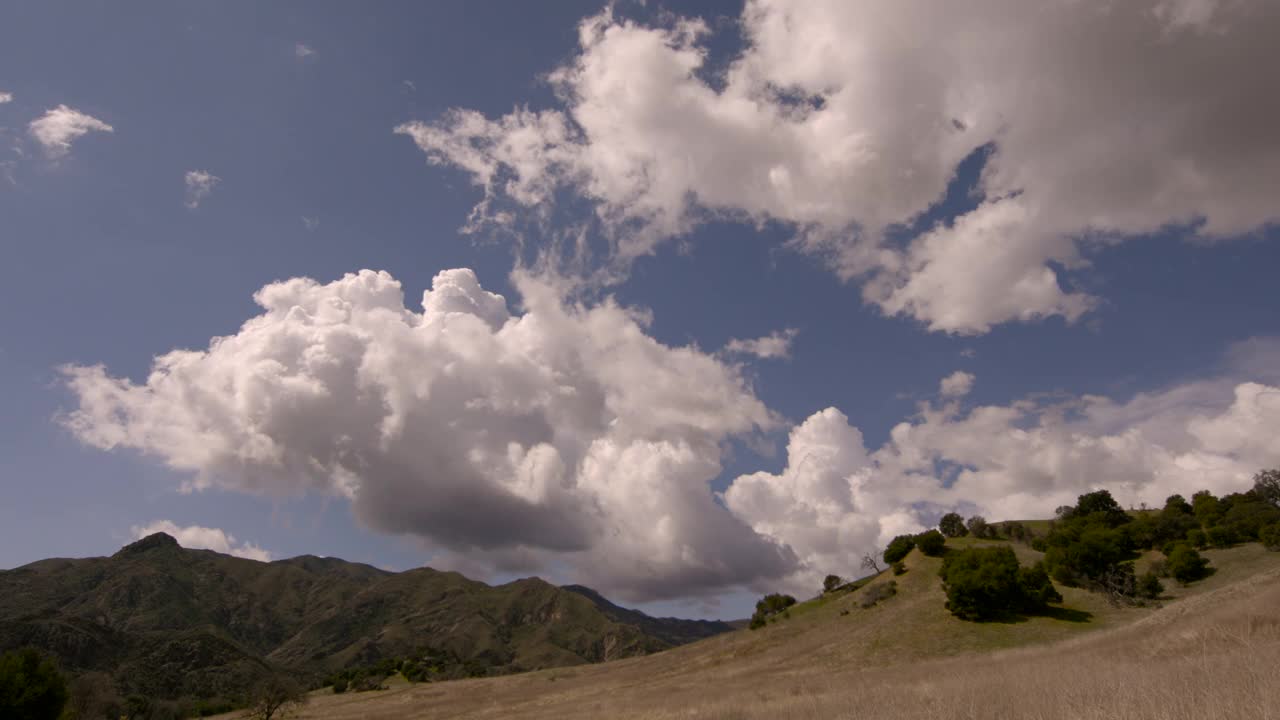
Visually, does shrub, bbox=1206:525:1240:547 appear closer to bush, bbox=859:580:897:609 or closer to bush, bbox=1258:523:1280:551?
bush, bbox=1258:523:1280:551

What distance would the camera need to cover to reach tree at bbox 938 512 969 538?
87.5 meters

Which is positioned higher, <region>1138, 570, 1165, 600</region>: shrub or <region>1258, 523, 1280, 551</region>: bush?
<region>1258, 523, 1280, 551</region>: bush

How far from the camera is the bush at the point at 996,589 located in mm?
54031

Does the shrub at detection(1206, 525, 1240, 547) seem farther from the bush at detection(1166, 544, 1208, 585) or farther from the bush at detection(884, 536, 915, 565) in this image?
the bush at detection(884, 536, 915, 565)

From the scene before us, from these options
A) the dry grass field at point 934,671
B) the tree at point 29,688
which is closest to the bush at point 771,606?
the dry grass field at point 934,671

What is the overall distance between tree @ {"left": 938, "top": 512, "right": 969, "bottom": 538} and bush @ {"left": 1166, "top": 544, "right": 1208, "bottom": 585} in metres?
27.1

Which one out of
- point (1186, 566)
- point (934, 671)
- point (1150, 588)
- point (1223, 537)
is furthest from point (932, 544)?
point (934, 671)

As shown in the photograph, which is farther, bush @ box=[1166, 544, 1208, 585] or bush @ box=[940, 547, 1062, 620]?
bush @ box=[1166, 544, 1208, 585]

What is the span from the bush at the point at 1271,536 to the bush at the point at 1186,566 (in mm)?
6156

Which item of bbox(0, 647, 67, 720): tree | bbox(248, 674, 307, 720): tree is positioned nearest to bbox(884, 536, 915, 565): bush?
bbox(248, 674, 307, 720): tree

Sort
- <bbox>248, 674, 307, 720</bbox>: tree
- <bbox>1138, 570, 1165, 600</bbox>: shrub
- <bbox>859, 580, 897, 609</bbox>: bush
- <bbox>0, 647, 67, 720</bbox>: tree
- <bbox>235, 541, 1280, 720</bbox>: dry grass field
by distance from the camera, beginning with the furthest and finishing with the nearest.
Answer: <bbox>859, 580, 897, 609</bbox>: bush
<bbox>1138, 570, 1165, 600</bbox>: shrub
<bbox>248, 674, 307, 720</bbox>: tree
<bbox>0, 647, 67, 720</bbox>: tree
<bbox>235, 541, 1280, 720</bbox>: dry grass field

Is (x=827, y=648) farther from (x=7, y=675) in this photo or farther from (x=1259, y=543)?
(x=7, y=675)

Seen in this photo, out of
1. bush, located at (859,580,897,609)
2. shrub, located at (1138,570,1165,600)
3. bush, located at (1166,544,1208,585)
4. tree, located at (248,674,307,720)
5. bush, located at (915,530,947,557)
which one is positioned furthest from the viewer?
bush, located at (915,530,947,557)

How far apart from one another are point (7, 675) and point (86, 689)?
2192 cm
